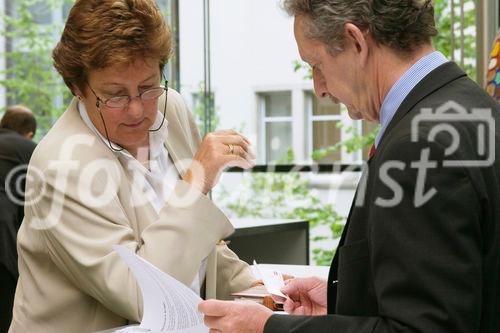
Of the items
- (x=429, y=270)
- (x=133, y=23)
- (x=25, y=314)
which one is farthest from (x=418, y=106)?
(x=25, y=314)

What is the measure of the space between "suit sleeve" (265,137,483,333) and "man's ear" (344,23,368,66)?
23 cm

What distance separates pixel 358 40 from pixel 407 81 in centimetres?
11

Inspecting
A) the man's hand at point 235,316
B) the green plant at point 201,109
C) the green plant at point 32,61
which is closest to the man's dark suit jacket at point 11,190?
the green plant at point 201,109

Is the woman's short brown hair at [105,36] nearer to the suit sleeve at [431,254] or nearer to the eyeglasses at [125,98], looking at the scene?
the eyeglasses at [125,98]

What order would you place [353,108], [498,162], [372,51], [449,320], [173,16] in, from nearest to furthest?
[449,320] → [498,162] → [372,51] → [353,108] → [173,16]

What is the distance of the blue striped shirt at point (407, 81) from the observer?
49.5 inches

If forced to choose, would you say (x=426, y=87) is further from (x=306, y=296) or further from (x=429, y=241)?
(x=306, y=296)

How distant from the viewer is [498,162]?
1177mm

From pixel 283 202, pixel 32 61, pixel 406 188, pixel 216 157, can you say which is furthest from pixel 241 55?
pixel 406 188

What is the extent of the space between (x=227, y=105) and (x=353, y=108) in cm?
435

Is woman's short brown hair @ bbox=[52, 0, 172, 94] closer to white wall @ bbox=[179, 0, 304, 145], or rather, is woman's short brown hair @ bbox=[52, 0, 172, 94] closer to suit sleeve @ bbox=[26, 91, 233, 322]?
suit sleeve @ bbox=[26, 91, 233, 322]

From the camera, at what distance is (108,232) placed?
5.74 ft

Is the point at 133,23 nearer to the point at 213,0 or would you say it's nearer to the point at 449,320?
the point at 449,320

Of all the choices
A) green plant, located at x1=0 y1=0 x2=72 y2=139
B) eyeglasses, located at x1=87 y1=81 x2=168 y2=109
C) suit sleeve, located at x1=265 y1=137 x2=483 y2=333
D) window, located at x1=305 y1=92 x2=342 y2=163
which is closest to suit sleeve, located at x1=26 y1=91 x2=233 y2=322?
eyeglasses, located at x1=87 y1=81 x2=168 y2=109
